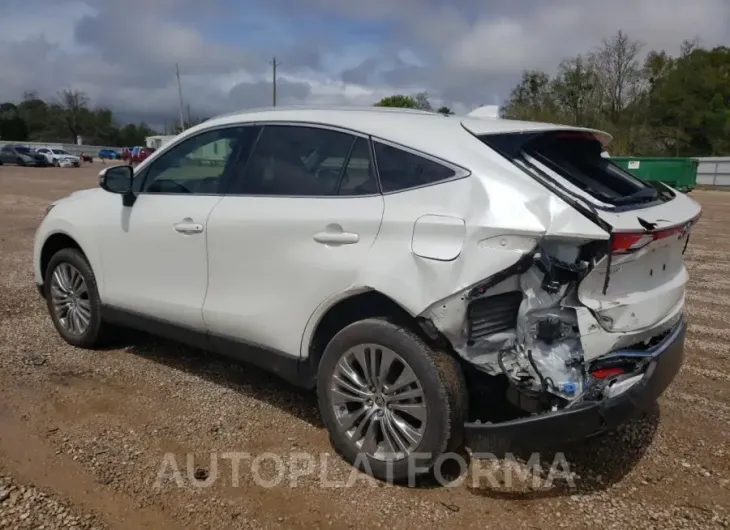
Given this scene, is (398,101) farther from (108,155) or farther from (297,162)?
(297,162)

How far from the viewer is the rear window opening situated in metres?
3.02

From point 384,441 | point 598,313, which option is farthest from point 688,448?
point 384,441

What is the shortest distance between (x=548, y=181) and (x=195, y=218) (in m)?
2.09

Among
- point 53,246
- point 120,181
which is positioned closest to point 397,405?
point 120,181

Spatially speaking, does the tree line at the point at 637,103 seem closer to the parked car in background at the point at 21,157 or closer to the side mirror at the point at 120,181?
the parked car in background at the point at 21,157

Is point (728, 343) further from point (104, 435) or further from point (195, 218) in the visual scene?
point (104, 435)

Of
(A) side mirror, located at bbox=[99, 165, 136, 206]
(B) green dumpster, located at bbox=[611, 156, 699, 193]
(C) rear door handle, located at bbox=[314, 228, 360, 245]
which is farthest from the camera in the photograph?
(B) green dumpster, located at bbox=[611, 156, 699, 193]

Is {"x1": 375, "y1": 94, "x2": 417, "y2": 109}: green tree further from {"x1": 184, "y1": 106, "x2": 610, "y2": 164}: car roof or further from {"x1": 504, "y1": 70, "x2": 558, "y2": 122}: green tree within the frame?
{"x1": 184, "y1": 106, "x2": 610, "y2": 164}: car roof

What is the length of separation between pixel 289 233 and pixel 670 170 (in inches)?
1214

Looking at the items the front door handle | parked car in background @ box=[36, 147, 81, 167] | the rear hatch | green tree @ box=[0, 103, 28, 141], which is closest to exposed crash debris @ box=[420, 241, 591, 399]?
the rear hatch

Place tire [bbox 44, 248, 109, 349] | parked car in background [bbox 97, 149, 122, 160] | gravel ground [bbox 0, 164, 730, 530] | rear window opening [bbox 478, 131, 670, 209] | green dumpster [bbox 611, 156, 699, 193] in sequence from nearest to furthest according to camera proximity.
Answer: gravel ground [bbox 0, 164, 730, 530] → rear window opening [bbox 478, 131, 670, 209] → tire [bbox 44, 248, 109, 349] → green dumpster [bbox 611, 156, 699, 193] → parked car in background [bbox 97, 149, 122, 160]

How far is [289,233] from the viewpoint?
338 cm

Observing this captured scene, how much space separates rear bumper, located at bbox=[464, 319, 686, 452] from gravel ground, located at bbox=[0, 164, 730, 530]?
0.39m

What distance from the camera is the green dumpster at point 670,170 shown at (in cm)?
2970
